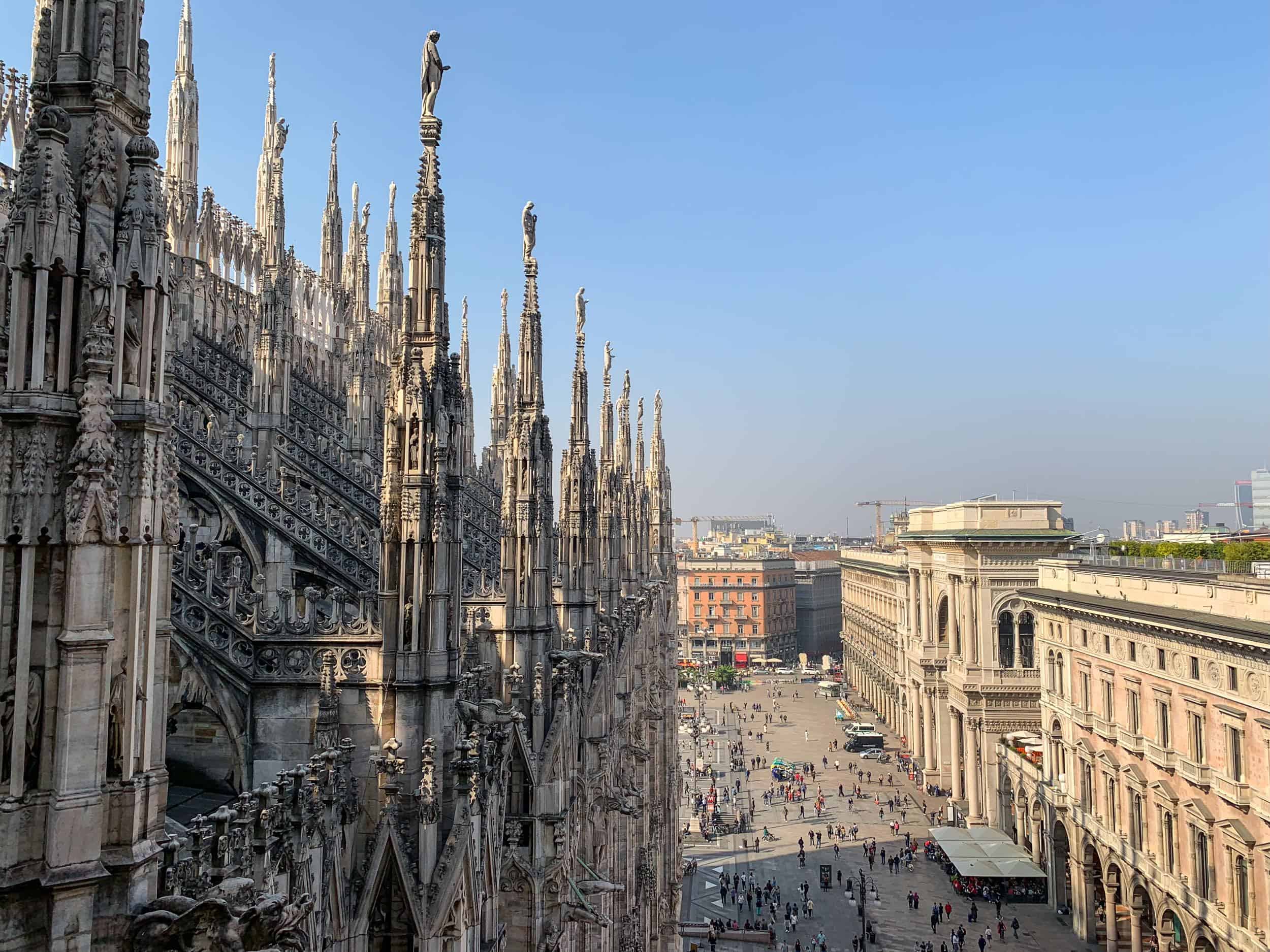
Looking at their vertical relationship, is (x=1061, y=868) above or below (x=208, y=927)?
below

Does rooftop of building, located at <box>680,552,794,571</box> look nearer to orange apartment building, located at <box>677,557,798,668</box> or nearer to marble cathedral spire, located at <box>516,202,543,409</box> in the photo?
orange apartment building, located at <box>677,557,798,668</box>

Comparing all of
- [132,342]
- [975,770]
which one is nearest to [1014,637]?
[975,770]

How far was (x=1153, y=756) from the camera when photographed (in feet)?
104

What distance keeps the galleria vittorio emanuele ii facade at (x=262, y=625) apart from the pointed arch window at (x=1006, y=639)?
30.8 metres

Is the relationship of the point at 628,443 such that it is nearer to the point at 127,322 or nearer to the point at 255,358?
the point at 255,358

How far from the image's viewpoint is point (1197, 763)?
2902 cm

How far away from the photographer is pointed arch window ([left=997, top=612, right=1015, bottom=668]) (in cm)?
5188

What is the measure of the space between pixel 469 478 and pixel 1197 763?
27.2m

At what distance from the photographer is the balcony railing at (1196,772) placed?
2838 cm

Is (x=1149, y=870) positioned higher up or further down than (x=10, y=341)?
further down

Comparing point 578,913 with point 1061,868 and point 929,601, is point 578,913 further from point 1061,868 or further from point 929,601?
point 929,601

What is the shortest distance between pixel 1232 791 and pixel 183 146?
41250 millimetres

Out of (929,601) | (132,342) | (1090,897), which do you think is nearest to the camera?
(132,342)

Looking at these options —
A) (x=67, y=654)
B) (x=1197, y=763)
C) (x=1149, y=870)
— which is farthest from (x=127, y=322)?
(x=1149, y=870)
